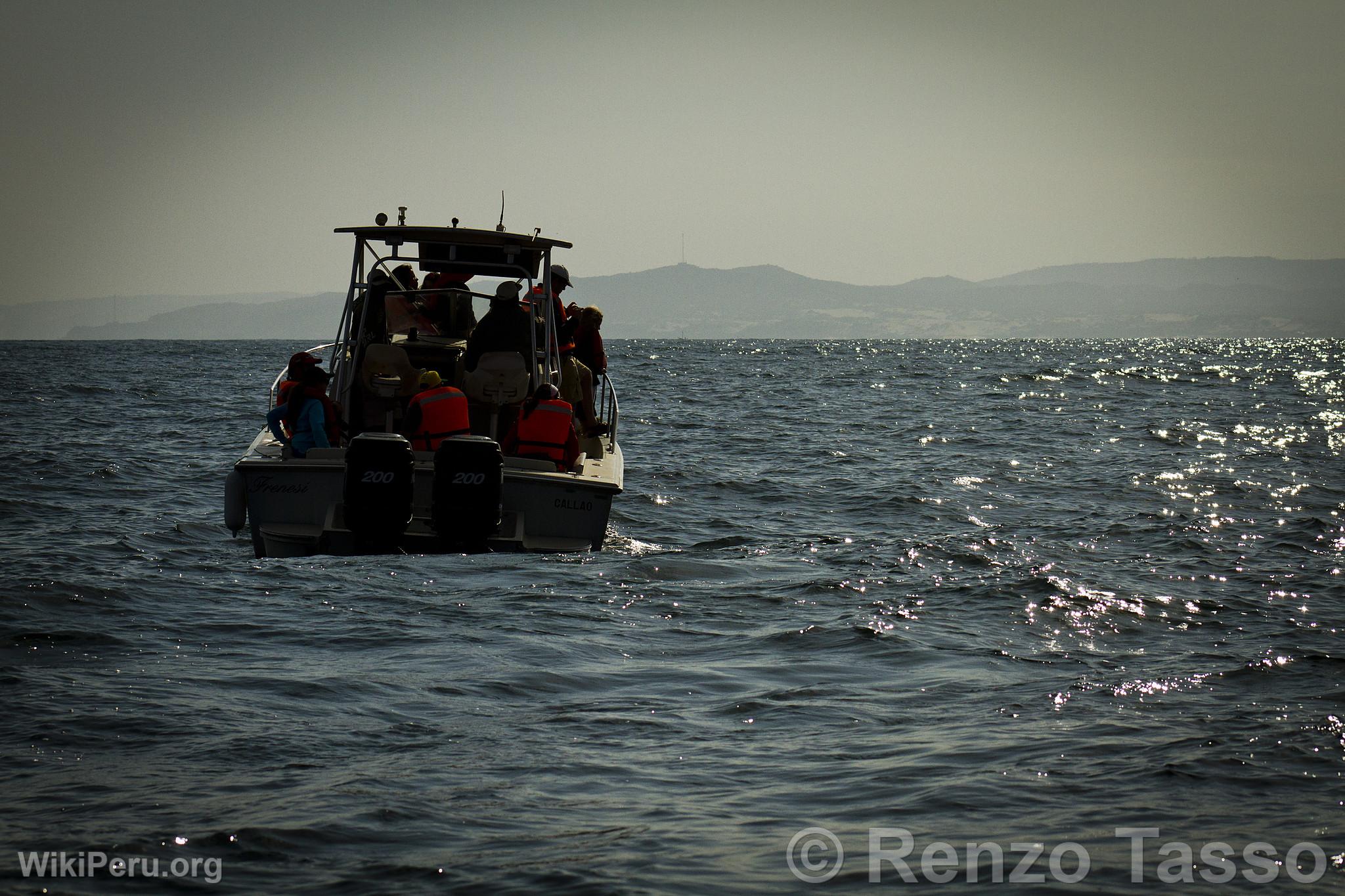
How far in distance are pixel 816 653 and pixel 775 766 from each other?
236cm

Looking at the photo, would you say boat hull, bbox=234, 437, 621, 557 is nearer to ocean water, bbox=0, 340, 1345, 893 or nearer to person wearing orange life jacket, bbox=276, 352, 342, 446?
ocean water, bbox=0, 340, 1345, 893

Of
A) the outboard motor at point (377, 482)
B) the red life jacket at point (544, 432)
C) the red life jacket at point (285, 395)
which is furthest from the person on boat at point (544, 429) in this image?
the red life jacket at point (285, 395)

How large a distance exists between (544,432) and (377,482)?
1.78m

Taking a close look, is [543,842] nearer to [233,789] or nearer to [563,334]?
[233,789]

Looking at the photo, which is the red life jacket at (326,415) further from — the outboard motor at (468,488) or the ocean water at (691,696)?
the outboard motor at (468,488)

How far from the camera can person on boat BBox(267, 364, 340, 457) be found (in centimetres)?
1159

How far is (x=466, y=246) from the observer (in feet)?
44.3

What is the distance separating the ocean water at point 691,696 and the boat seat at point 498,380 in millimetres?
1731

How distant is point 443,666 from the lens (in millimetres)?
7934

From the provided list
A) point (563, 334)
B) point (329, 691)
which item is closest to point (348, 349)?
point (563, 334)

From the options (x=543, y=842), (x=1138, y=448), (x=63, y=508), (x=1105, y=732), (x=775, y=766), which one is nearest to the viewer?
(x=543, y=842)

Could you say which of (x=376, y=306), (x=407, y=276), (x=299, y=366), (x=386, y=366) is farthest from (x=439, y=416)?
(x=407, y=276)

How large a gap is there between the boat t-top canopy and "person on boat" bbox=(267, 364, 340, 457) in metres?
1.73

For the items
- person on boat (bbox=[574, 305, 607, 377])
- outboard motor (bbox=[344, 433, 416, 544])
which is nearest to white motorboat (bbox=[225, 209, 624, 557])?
outboard motor (bbox=[344, 433, 416, 544])
